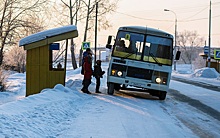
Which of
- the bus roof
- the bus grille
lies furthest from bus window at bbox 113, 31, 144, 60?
the bus grille

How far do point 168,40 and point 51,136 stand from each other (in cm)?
890

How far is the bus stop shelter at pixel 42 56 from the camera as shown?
50.2 ft

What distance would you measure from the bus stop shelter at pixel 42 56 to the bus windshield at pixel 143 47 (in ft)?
8.37

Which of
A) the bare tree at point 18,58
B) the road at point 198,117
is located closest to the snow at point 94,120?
the road at point 198,117

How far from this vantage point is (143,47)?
14.2 m

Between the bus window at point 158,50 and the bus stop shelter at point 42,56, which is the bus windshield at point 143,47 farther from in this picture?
the bus stop shelter at point 42,56

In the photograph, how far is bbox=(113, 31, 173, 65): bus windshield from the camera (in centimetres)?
1407

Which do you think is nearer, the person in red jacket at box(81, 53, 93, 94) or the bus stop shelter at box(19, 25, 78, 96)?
the person in red jacket at box(81, 53, 93, 94)

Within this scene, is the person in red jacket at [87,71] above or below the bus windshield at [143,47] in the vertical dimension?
below

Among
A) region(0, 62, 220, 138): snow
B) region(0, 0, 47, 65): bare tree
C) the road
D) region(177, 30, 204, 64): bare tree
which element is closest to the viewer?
region(0, 62, 220, 138): snow

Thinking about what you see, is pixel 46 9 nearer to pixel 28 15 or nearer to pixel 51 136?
pixel 28 15

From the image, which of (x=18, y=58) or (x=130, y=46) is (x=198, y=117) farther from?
(x=18, y=58)

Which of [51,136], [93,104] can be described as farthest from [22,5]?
[51,136]

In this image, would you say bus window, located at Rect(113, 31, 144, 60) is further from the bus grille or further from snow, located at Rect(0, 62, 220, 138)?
snow, located at Rect(0, 62, 220, 138)
